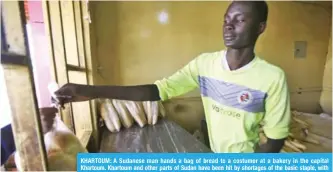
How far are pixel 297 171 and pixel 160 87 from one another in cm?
39

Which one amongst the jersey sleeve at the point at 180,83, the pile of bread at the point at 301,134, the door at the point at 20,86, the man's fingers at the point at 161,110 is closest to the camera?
the door at the point at 20,86

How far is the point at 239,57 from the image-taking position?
556 mm

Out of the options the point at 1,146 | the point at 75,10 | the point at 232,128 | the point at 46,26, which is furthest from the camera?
the point at 75,10

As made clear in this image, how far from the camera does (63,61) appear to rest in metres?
0.78

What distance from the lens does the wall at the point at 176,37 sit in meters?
0.86

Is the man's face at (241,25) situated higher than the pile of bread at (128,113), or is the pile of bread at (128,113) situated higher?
the man's face at (241,25)

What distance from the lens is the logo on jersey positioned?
57cm

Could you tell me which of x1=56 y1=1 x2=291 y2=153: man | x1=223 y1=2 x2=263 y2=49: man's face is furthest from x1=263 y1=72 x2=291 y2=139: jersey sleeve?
x1=223 y1=2 x2=263 y2=49: man's face

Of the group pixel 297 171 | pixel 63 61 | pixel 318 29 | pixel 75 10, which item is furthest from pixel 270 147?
pixel 75 10

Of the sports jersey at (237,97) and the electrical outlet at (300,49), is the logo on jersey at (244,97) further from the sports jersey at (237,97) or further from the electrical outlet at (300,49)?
the electrical outlet at (300,49)

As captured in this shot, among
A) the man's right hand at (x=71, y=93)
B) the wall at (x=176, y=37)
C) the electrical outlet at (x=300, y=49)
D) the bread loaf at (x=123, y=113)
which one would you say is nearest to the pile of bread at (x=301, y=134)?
the wall at (x=176, y=37)

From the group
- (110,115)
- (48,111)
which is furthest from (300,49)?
(48,111)

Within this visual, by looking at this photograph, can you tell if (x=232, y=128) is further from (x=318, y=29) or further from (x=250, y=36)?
(x=318, y=29)

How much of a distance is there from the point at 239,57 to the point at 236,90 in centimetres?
8
